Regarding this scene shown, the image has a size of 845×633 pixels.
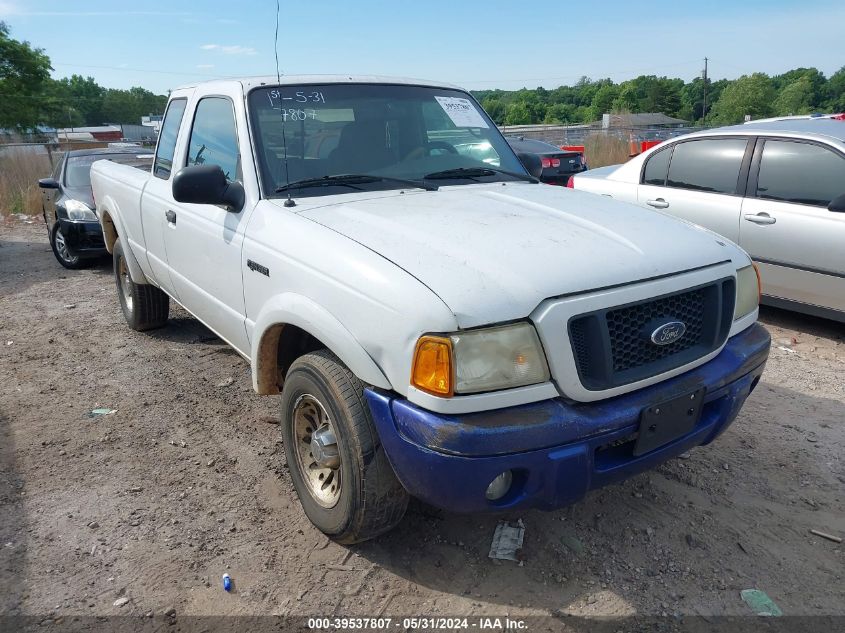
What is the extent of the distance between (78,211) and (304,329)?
7.30 meters

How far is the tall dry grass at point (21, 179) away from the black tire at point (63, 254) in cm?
613

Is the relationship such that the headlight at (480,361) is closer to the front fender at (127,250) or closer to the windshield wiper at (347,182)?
the windshield wiper at (347,182)

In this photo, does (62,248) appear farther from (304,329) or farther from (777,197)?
(777,197)

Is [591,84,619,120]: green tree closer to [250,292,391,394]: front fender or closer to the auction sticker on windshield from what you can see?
the auction sticker on windshield

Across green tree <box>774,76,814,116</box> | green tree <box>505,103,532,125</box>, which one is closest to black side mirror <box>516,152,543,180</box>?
green tree <box>774,76,814,116</box>

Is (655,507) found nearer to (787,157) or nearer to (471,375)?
(471,375)

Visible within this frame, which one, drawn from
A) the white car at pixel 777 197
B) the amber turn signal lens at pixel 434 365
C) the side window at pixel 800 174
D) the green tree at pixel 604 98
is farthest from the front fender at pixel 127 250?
the green tree at pixel 604 98

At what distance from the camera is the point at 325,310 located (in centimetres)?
256

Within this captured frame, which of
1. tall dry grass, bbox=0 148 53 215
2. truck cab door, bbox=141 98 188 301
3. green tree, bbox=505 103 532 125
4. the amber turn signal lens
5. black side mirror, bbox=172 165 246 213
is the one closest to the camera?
the amber turn signal lens

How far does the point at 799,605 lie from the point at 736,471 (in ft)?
3.31

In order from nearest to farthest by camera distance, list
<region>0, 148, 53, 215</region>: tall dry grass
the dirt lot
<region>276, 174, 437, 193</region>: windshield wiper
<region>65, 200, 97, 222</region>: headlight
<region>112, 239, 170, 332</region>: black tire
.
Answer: the dirt lot < <region>276, 174, 437, 193</region>: windshield wiper < <region>112, 239, 170, 332</region>: black tire < <region>65, 200, 97, 222</region>: headlight < <region>0, 148, 53, 215</region>: tall dry grass

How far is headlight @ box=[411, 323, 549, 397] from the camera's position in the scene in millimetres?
2150

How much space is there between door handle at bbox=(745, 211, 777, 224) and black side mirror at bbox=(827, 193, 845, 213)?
437 millimetres

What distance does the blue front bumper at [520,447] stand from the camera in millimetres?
Answer: 2164
